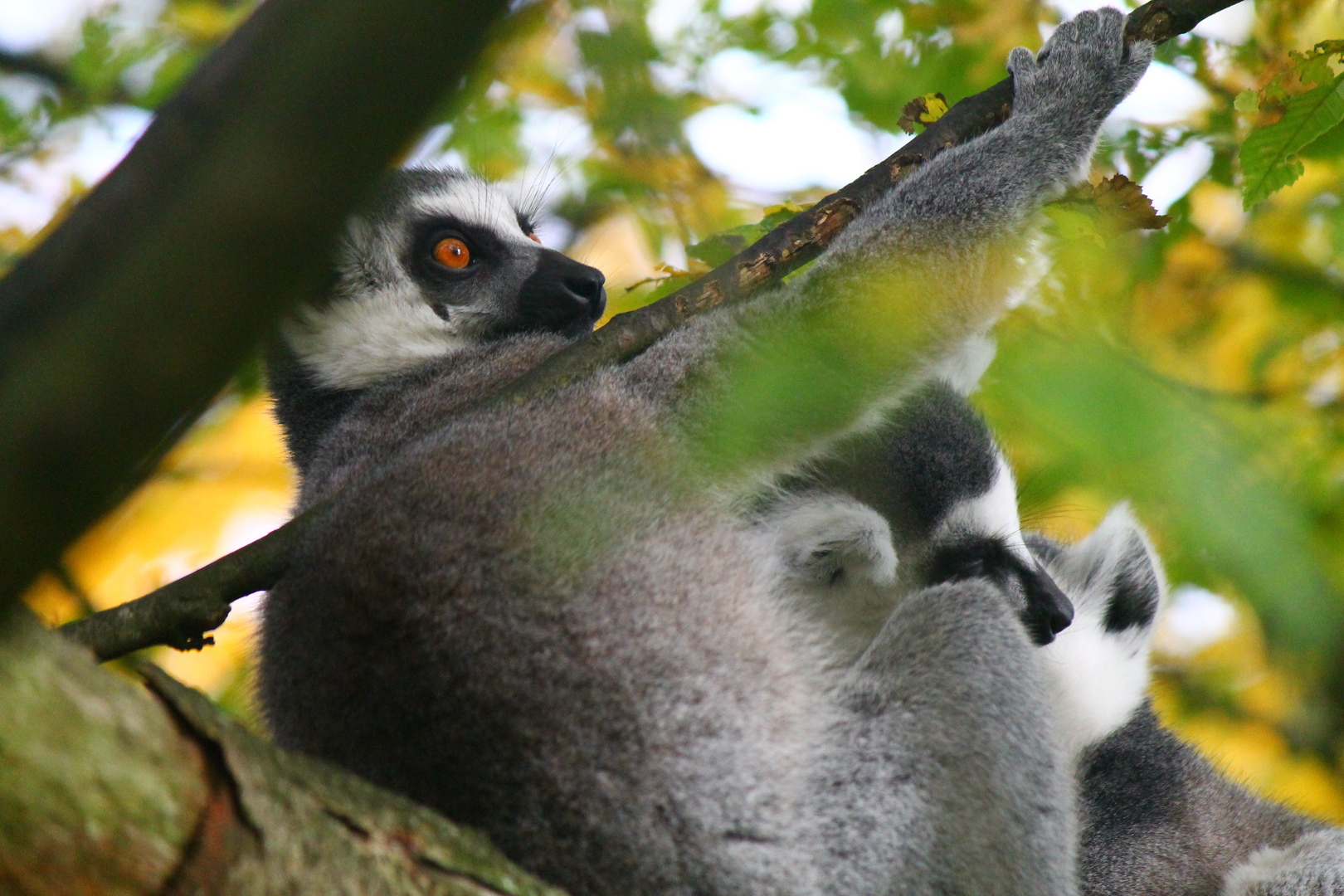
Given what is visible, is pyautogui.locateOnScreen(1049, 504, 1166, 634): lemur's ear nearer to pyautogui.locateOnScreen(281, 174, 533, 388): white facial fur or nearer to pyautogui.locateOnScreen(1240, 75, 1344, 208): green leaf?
pyautogui.locateOnScreen(1240, 75, 1344, 208): green leaf

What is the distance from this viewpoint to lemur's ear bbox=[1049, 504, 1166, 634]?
16.0 feet

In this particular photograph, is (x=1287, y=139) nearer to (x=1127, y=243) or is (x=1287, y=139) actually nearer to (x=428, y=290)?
(x=1127, y=243)

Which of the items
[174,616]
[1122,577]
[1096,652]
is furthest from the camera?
[1122,577]

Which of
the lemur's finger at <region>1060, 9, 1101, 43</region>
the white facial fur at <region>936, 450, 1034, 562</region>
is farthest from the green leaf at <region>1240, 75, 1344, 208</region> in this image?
the white facial fur at <region>936, 450, 1034, 562</region>

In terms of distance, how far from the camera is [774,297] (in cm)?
407

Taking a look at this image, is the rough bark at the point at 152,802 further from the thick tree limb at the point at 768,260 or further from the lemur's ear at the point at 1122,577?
the lemur's ear at the point at 1122,577

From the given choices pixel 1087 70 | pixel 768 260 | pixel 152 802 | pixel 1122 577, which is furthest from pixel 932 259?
pixel 152 802

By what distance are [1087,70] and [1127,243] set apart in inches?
28.3

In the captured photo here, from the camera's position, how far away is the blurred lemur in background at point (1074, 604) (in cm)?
418

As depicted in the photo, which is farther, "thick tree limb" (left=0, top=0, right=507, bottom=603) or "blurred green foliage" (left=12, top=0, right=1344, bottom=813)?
"blurred green foliage" (left=12, top=0, right=1344, bottom=813)

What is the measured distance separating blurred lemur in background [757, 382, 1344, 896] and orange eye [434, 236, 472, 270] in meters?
2.04

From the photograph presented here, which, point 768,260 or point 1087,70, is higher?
point 768,260

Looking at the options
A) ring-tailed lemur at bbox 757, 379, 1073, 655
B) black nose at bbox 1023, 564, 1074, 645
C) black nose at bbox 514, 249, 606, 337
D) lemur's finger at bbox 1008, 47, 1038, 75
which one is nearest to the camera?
black nose at bbox 1023, 564, 1074, 645

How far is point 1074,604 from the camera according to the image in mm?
4789
